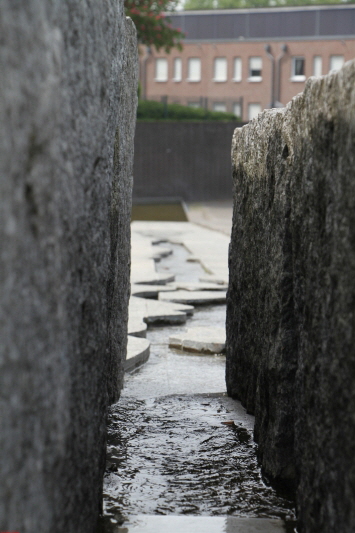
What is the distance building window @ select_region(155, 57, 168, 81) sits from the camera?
42.8 m

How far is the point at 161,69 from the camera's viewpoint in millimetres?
43125

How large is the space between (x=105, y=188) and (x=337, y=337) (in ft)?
2.48

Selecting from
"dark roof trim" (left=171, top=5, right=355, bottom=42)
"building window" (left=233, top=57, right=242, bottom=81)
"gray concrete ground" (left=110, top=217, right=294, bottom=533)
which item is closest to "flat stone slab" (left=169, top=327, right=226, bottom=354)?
"gray concrete ground" (left=110, top=217, right=294, bottom=533)

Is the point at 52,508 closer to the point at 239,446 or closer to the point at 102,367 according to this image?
the point at 102,367

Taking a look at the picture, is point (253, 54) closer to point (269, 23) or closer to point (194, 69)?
point (269, 23)

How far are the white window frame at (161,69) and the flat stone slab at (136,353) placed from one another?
127 ft

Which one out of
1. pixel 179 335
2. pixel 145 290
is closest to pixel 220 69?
pixel 145 290

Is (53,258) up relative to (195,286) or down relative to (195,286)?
up

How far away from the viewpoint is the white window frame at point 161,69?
42781 millimetres

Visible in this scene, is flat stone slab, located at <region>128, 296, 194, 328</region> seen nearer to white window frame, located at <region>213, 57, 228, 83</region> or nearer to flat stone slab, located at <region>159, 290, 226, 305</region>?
flat stone slab, located at <region>159, 290, 226, 305</region>

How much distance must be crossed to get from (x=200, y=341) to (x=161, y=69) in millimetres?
39052

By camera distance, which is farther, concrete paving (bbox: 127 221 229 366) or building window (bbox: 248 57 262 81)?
building window (bbox: 248 57 262 81)

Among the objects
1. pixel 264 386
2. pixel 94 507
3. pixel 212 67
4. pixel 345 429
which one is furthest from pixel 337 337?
pixel 212 67

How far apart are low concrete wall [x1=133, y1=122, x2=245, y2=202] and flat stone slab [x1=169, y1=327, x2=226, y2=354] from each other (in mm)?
20593
